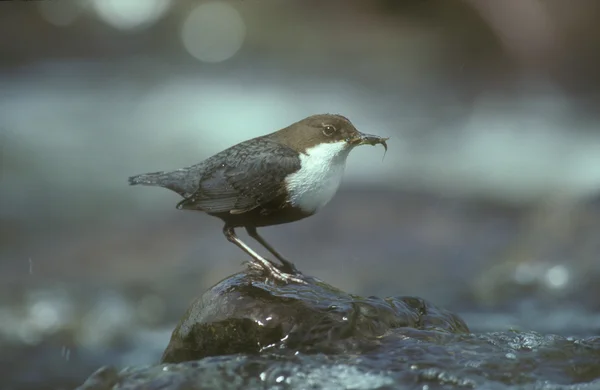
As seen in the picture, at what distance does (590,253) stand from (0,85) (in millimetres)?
11049

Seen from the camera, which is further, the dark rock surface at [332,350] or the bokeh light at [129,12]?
the bokeh light at [129,12]

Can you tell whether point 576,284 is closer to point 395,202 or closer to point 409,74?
point 395,202

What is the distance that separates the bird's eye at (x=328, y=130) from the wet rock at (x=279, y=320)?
76 cm

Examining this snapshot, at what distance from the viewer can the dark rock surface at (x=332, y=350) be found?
348 centimetres

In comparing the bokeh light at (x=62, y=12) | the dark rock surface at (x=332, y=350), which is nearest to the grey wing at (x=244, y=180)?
the dark rock surface at (x=332, y=350)

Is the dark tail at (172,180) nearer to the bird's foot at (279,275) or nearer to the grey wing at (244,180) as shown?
the grey wing at (244,180)

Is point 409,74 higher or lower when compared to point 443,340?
higher

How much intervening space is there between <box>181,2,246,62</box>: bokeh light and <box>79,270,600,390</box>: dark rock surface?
12.2 meters

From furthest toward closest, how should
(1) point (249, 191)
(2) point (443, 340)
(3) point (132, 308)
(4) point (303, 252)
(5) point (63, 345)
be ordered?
(4) point (303, 252)
(3) point (132, 308)
(5) point (63, 345)
(1) point (249, 191)
(2) point (443, 340)

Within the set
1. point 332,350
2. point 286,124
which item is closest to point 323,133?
point 332,350

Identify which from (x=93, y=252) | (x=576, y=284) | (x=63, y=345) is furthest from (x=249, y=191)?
(x=93, y=252)

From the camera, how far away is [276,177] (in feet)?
13.5

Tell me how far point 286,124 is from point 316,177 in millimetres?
9435

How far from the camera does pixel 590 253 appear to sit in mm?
7930
